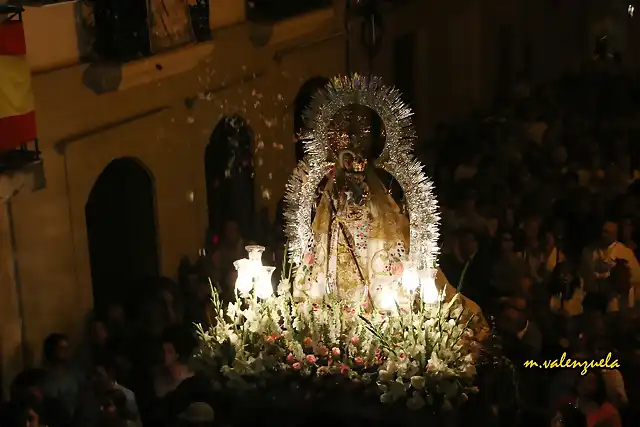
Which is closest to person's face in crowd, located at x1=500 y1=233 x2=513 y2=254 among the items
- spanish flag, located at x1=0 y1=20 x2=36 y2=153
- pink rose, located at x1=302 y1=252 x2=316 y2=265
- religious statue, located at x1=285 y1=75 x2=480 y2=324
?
religious statue, located at x1=285 y1=75 x2=480 y2=324

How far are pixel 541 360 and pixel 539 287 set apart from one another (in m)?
1.13

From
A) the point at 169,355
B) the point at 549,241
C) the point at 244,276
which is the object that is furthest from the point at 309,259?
the point at 549,241

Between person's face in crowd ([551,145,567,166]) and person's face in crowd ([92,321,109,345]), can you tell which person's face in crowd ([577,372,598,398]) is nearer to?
person's face in crowd ([92,321,109,345])

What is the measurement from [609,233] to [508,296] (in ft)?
3.77

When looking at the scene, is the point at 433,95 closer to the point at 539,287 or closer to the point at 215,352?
the point at 539,287

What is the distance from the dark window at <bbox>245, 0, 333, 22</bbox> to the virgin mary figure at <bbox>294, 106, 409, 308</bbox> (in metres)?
4.31

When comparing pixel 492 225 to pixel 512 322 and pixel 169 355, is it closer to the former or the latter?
pixel 512 322

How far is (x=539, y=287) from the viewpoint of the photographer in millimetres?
7895

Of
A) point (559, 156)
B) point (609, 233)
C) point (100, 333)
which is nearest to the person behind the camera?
point (100, 333)

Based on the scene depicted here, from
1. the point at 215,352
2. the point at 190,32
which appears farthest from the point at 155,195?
the point at 215,352

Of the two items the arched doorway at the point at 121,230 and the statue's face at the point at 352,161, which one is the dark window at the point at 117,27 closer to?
the arched doorway at the point at 121,230

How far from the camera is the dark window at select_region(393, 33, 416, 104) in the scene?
15.0 m

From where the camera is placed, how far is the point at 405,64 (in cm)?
1530

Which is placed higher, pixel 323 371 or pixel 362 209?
pixel 362 209
